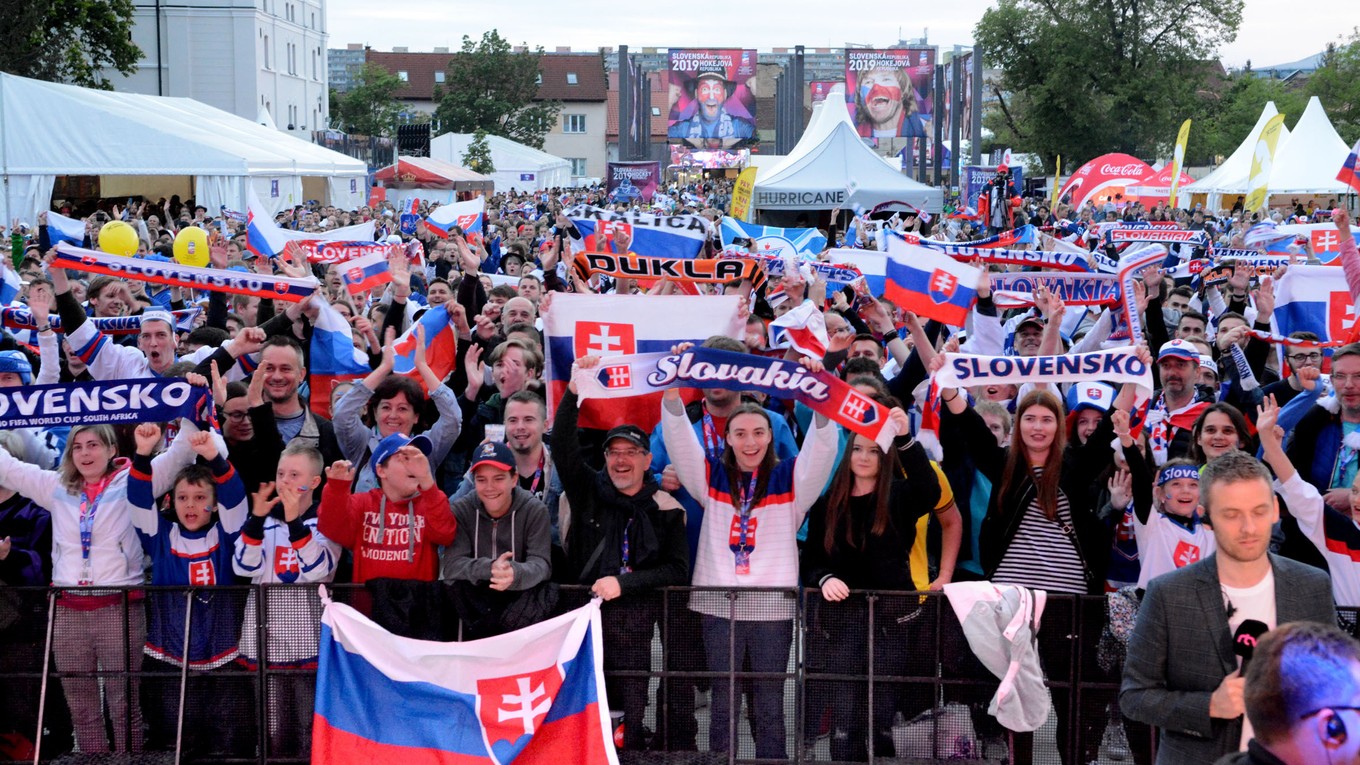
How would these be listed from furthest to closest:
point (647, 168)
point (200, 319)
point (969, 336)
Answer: point (647, 168) → point (200, 319) → point (969, 336)

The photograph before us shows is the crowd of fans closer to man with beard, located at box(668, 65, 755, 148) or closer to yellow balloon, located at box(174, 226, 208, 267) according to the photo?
yellow balloon, located at box(174, 226, 208, 267)

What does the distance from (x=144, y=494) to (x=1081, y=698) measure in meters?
3.83

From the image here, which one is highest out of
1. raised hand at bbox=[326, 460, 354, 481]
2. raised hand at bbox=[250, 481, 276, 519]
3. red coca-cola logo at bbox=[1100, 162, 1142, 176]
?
red coca-cola logo at bbox=[1100, 162, 1142, 176]

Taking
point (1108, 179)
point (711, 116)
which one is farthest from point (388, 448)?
point (711, 116)

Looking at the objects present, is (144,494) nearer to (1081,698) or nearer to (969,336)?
(1081,698)

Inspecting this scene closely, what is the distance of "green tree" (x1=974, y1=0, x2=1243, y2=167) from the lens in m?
63.8

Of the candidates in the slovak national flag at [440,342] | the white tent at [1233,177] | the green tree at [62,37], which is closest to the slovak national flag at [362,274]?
the slovak national flag at [440,342]

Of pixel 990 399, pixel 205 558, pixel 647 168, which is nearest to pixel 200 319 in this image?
pixel 205 558

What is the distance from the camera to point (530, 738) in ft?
17.0

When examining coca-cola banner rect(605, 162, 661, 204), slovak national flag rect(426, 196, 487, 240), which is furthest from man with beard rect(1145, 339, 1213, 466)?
coca-cola banner rect(605, 162, 661, 204)

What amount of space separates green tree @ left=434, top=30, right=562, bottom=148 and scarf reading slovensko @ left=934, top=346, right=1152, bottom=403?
293ft

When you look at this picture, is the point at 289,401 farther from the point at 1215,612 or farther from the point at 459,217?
the point at 459,217

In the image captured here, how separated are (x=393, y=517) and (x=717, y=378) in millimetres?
1461

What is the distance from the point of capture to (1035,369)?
595 centimetres
